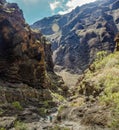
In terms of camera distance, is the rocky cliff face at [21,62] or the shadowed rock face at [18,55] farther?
the shadowed rock face at [18,55]

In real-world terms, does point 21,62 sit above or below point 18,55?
below

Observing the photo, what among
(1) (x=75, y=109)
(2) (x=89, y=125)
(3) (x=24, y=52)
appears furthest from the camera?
(3) (x=24, y=52)

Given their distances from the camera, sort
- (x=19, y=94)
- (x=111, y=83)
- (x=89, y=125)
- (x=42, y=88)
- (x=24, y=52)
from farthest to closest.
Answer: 1. (x=42, y=88)
2. (x=24, y=52)
3. (x=19, y=94)
4. (x=111, y=83)
5. (x=89, y=125)

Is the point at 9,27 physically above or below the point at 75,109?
above

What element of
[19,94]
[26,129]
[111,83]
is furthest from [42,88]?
[26,129]

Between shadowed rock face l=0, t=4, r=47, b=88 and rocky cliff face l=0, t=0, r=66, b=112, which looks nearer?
rocky cliff face l=0, t=0, r=66, b=112

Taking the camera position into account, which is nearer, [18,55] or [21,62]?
[18,55]

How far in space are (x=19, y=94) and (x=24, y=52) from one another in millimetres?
19485

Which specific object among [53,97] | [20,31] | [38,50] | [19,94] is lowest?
[53,97]

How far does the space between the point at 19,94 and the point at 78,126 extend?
5696 centimetres

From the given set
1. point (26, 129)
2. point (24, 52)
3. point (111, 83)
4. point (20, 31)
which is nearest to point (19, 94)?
point (24, 52)

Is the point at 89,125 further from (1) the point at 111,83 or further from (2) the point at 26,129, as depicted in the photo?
(1) the point at 111,83

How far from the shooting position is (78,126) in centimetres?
4006

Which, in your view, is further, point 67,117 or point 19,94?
point 19,94
